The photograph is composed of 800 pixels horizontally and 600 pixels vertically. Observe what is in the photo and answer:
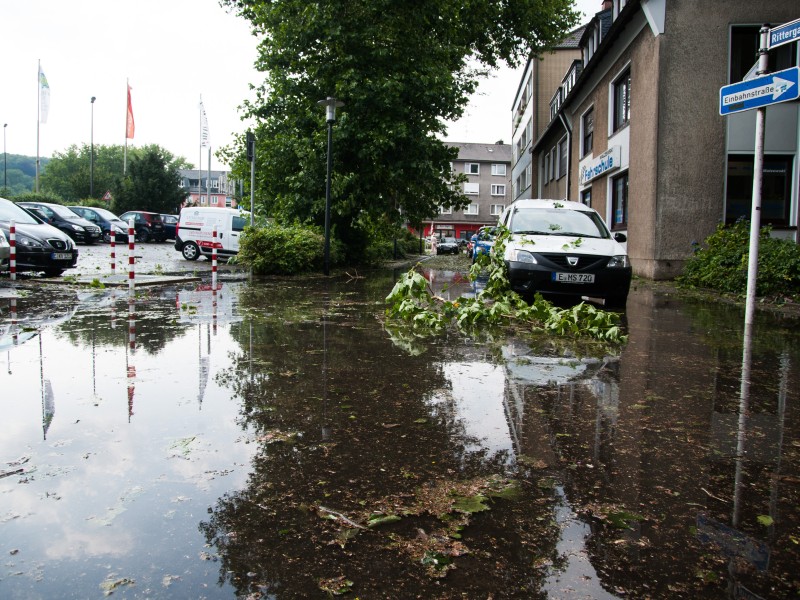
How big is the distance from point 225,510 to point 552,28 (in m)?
30.7

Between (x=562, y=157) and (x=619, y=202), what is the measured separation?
1345 cm

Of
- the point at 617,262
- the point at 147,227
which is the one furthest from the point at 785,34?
the point at 147,227

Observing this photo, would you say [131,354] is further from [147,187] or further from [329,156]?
[147,187]

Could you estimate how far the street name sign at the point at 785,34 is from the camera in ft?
24.7

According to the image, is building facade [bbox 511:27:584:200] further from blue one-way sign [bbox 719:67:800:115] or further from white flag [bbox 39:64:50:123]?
white flag [bbox 39:64:50:123]

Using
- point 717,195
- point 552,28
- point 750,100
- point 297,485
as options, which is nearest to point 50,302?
point 297,485

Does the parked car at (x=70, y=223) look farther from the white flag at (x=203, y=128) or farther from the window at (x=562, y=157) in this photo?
the white flag at (x=203, y=128)

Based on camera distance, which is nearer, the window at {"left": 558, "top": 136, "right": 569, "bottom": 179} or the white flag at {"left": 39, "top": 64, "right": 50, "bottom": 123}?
the window at {"left": 558, "top": 136, "right": 569, "bottom": 179}

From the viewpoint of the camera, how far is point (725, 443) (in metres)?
3.66

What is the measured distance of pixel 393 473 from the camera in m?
3.12

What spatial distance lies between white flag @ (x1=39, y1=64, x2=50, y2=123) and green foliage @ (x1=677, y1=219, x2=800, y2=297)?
185 ft

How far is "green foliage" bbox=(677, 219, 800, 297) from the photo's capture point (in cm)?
1188

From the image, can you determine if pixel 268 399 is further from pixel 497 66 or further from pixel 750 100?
pixel 497 66

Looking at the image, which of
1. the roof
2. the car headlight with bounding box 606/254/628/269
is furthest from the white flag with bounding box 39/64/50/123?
the car headlight with bounding box 606/254/628/269
